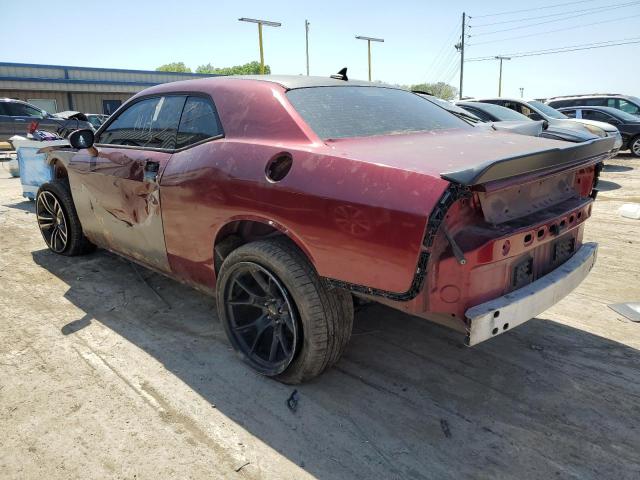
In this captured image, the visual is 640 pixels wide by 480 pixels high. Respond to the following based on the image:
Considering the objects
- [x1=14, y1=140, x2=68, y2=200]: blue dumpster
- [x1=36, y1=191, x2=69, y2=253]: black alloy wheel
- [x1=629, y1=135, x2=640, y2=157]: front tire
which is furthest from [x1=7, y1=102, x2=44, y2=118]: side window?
[x1=629, y1=135, x2=640, y2=157]: front tire

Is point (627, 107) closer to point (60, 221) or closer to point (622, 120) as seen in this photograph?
point (622, 120)

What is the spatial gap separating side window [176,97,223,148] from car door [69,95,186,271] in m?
0.08

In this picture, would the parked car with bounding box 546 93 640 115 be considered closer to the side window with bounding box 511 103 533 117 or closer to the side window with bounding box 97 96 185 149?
the side window with bounding box 511 103 533 117

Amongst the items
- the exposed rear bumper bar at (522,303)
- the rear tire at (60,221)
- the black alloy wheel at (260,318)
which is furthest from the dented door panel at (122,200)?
the exposed rear bumper bar at (522,303)

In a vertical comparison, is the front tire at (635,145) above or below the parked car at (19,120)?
below

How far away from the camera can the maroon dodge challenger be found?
6.77ft

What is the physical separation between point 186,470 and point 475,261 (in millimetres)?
1516

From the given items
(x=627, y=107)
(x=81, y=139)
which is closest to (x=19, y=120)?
(x=81, y=139)

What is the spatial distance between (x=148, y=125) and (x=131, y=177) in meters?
0.42

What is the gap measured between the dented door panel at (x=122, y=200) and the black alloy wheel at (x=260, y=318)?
758 mm

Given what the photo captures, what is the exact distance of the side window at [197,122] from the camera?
2.98 metres

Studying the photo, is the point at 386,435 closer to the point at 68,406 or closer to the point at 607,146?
the point at 68,406

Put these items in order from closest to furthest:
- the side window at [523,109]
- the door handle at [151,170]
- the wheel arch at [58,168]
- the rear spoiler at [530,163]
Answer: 1. the rear spoiler at [530,163]
2. the door handle at [151,170]
3. the wheel arch at [58,168]
4. the side window at [523,109]

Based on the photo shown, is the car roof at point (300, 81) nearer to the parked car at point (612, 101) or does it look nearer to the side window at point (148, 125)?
the side window at point (148, 125)
